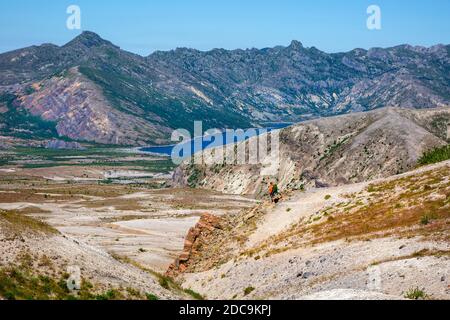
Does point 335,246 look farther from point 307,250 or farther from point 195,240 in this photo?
point 195,240

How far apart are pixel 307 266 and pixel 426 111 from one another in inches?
6245

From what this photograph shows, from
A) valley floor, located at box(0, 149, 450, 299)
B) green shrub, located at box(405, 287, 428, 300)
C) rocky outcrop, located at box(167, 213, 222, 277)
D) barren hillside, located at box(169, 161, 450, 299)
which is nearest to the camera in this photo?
green shrub, located at box(405, 287, 428, 300)


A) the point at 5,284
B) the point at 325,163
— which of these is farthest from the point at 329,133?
the point at 5,284

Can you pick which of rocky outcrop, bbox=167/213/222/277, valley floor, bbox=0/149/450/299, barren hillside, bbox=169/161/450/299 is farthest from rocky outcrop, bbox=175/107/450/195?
rocky outcrop, bbox=167/213/222/277

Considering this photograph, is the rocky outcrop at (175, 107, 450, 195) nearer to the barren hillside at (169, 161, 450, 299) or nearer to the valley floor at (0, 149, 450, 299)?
the valley floor at (0, 149, 450, 299)

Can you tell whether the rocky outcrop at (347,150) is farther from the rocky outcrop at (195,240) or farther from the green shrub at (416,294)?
the green shrub at (416,294)

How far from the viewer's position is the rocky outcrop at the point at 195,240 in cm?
5570

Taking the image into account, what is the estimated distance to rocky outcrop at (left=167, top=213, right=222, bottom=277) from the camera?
183 ft

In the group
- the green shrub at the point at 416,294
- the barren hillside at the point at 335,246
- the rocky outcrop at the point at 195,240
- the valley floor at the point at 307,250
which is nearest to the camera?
the green shrub at the point at 416,294

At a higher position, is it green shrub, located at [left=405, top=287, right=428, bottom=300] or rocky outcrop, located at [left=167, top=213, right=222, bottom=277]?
green shrub, located at [left=405, top=287, right=428, bottom=300]

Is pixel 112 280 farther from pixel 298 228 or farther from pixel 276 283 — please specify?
pixel 298 228

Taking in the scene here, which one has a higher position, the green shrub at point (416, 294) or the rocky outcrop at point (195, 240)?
→ the green shrub at point (416, 294)

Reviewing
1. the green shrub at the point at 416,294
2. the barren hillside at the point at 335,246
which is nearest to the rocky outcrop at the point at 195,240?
the barren hillside at the point at 335,246
